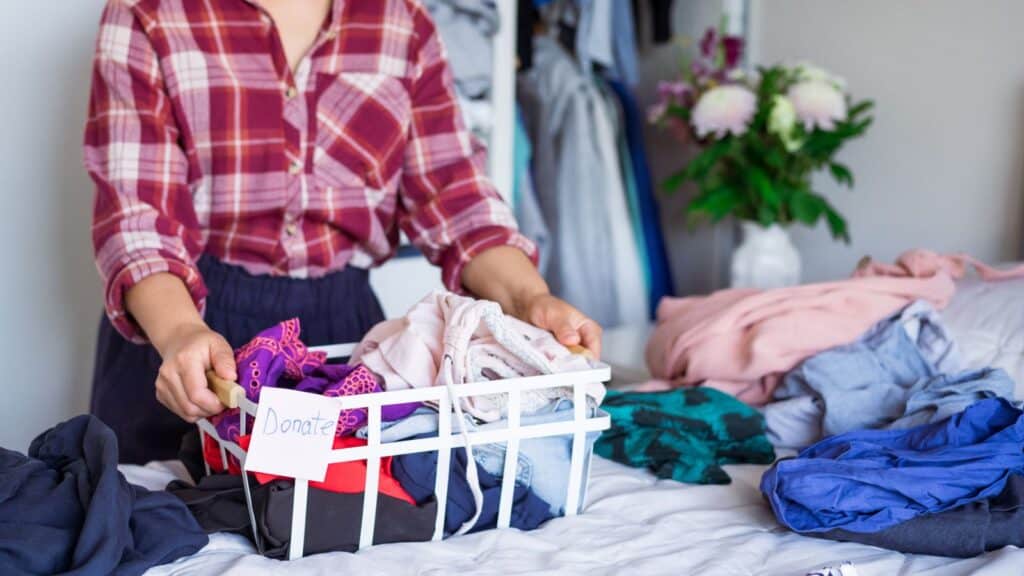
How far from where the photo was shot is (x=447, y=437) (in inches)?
33.4

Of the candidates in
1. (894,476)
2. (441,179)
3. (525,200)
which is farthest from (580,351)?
(525,200)

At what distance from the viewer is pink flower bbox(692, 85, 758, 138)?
2.10 metres

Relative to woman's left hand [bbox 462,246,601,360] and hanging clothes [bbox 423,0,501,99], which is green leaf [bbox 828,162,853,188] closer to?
hanging clothes [bbox 423,0,501,99]

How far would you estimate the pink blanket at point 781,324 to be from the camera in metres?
1.30

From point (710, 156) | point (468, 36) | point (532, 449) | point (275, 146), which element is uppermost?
point (468, 36)

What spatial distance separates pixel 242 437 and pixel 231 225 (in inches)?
17.8

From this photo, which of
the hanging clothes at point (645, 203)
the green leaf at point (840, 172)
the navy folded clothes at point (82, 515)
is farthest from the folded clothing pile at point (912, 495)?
the hanging clothes at point (645, 203)

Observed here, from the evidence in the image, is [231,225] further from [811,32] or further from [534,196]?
[811,32]

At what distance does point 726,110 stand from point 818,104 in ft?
0.58

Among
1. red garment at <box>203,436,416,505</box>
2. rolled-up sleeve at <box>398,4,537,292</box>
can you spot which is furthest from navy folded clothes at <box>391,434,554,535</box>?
rolled-up sleeve at <box>398,4,537,292</box>

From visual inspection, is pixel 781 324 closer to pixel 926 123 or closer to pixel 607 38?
pixel 926 123

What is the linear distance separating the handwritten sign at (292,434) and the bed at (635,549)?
0.08 meters

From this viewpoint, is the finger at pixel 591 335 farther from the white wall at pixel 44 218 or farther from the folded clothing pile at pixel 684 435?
the white wall at pixel 44 218

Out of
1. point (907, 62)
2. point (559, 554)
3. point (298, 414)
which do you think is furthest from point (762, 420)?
point (907, 62)
